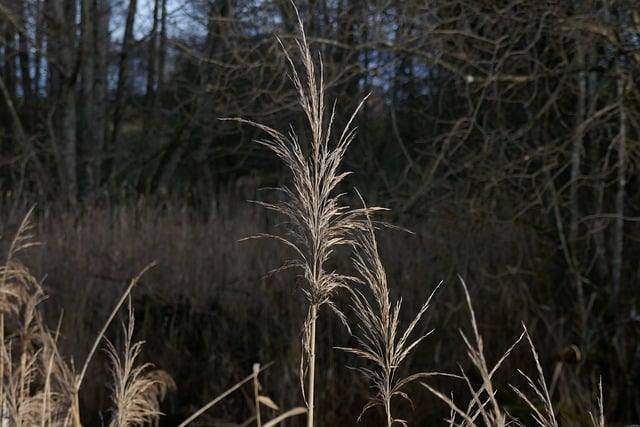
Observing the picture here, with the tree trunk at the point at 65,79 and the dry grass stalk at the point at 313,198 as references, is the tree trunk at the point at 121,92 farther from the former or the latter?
the dry grass stalk at the point at 313,198

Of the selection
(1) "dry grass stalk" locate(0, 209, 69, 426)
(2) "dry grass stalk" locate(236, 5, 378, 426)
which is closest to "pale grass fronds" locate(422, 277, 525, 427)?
(2) "dry grass stalk" locate(236, 5, 378, 426)

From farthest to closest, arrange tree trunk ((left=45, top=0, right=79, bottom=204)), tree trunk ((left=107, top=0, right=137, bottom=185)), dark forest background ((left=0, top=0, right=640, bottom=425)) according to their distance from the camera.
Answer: tree trunk ((left=107, top=0, right=137, bottom=185)) → tree trunk ((left=45, top=0, right=79, bottom=204)) → dark forest background ((left=0, top=0, right=640, bottom=425))

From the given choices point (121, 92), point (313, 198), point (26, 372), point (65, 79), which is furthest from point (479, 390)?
point (121, 92)

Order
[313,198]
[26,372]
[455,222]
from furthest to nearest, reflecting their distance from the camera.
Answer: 1. [455,222]
2. [26,372]
3. [313,198]

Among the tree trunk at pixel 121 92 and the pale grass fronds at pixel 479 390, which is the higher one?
the tree trunk at pixel 121 92

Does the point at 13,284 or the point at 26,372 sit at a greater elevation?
the point at 13,284

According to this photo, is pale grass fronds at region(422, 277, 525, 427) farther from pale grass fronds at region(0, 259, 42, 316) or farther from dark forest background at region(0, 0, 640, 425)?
dark forest background at region(0, 0, 640, 425)

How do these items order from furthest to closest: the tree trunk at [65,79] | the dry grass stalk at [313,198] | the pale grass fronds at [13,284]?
the tree trunk at [65,79] < the pale grass fronds at [13,284] < the dry grass stalk at [313,198]

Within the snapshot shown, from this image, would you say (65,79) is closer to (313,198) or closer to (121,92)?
(121,92)

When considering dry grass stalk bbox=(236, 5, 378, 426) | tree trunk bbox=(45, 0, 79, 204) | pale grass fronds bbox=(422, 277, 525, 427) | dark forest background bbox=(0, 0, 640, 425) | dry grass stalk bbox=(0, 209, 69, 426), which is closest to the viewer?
pale grass fronds bbox=(422, 277, 525, 427)

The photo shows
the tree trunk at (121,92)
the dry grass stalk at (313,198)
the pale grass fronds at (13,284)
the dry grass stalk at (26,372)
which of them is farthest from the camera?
the tree trunk at (121,92)

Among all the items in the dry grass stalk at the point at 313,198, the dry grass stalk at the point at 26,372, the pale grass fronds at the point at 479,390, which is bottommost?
the dry grass stalk at the point at 26,372

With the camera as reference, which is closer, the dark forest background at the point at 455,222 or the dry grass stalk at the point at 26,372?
the dry grass stalk at the point at 26,372

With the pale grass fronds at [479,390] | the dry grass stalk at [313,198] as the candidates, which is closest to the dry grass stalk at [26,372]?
the dry grass stalk at [313,198]
